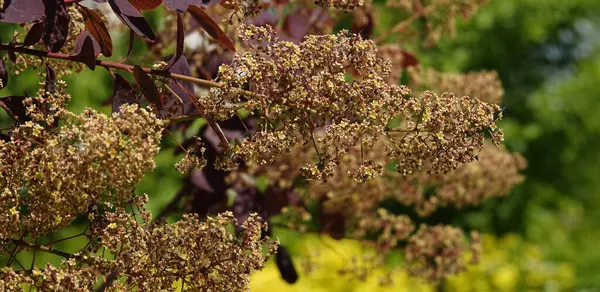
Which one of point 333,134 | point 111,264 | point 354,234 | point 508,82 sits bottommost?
point 111,264

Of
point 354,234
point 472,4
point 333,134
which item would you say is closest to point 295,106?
point 333,134

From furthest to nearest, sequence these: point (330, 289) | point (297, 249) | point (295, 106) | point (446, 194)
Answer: point (297, 249) < point (330, 289) < point (446, 194) < point (295, 106)

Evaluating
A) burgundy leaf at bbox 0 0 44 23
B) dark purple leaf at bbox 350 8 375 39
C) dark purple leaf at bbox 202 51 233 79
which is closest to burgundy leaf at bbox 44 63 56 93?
burgundy leaf at bbox 0 0 44 23

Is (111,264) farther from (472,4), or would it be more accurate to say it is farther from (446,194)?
(472,4)

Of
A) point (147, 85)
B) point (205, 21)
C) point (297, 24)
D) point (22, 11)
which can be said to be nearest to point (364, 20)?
point (297, 24)

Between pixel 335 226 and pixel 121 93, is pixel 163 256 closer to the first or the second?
pixel 121 93

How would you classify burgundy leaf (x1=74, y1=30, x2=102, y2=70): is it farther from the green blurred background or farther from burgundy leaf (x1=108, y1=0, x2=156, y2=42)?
the green blurred background
